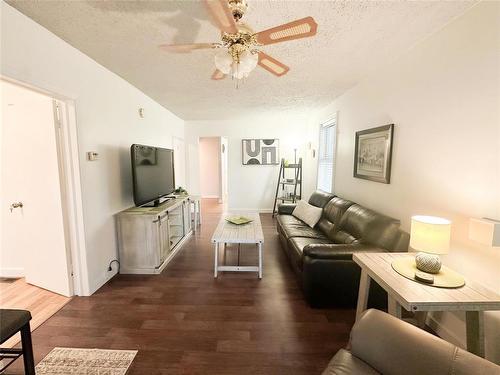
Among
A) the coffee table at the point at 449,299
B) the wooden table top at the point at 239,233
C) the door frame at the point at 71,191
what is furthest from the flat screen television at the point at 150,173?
the coffee table at the point at 449,299

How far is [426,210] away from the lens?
196 cm

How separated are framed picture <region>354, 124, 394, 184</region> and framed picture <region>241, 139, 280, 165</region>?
9.31 ft

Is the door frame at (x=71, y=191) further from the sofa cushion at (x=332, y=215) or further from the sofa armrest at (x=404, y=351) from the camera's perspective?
the sofa cushion at (x=332, y=215)

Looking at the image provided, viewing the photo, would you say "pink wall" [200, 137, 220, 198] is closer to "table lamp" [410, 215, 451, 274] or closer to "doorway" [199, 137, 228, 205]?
"doorway" [199, 137, 228, 205]

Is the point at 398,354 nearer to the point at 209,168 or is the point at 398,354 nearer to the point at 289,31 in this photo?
the point at 289,31

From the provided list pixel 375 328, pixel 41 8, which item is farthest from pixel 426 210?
pixel 41 8

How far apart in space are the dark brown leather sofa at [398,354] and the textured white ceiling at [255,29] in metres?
1.95

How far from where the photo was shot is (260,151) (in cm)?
588

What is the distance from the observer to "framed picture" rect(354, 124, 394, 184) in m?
2.45

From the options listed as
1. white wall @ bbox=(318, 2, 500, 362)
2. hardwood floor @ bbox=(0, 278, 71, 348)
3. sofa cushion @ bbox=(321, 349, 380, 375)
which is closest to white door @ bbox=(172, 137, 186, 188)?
hardwood floor @ bbox=(0, 278, 71, 348)

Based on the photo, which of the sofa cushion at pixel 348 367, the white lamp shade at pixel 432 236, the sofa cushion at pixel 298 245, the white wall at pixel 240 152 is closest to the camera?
the sofa cushion at pixel 348 367

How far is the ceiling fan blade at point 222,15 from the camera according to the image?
1.06 metres

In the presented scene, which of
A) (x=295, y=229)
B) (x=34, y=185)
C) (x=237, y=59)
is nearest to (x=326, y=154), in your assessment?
(x=295, y=229)

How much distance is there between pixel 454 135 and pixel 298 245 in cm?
175
